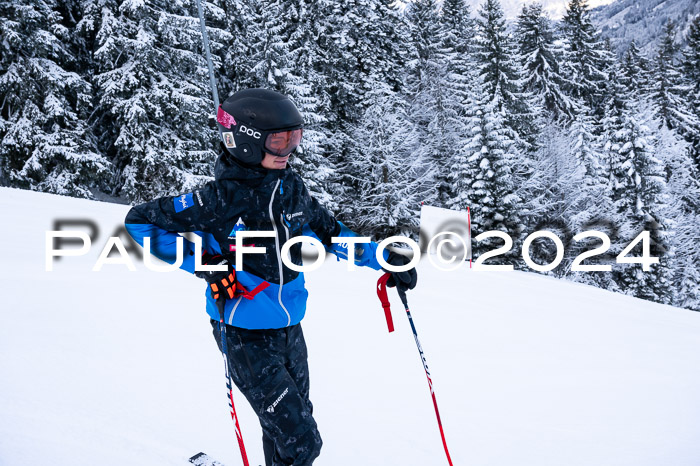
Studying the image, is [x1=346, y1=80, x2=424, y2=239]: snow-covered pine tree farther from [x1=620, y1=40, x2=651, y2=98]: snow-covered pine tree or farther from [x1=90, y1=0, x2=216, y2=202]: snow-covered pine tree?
[x1=620, y1=40, x2=651, y2=98]: snow-covered pine tree

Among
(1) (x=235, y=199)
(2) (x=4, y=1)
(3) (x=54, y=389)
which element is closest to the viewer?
(1) (x=235, y=199)

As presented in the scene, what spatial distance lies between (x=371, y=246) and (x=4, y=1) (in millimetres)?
18082

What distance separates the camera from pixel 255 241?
232 cm

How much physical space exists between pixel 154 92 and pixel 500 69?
20822 mm

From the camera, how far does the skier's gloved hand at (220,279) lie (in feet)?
7.34

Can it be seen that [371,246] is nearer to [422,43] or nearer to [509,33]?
[509,33]

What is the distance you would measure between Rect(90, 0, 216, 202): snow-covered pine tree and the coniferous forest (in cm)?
7

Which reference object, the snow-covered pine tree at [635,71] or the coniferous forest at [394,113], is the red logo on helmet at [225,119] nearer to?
the coniferous forest at [394,113]

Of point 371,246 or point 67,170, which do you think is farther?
point 67,170

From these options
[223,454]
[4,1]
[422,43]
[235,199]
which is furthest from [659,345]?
[422,43]

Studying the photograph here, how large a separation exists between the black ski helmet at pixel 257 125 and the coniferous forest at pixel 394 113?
14.9 m

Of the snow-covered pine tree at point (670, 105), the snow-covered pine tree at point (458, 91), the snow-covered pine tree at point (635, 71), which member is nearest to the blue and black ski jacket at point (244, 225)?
the snow-covered pine tree at point (458, 91)

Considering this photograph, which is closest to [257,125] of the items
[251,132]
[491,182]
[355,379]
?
[251,132]

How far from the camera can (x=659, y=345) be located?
5.95m
